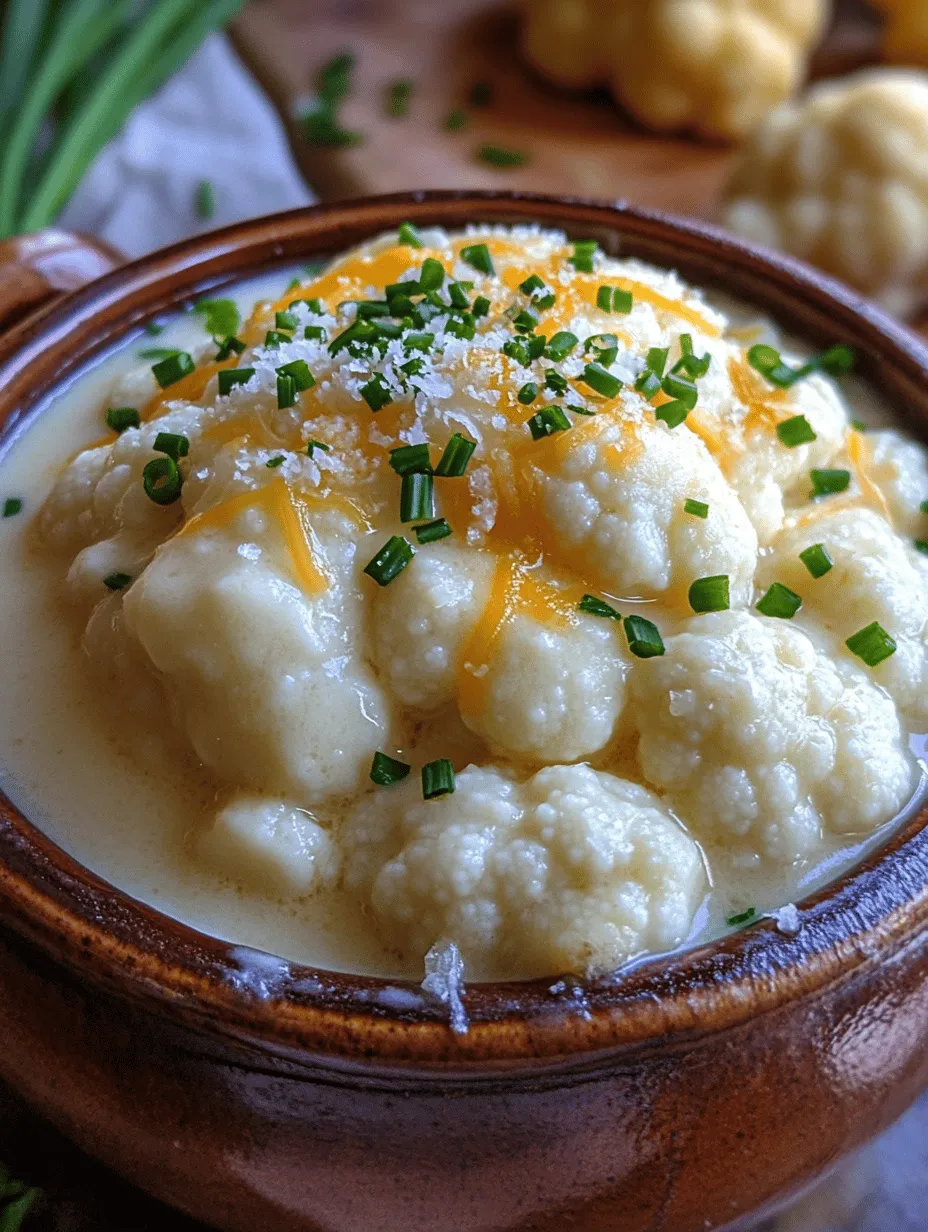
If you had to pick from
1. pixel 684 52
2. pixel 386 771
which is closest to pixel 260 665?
pixel 386 771

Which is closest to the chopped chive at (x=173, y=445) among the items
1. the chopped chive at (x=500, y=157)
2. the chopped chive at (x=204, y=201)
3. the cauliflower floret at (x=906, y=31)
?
the chopped chive at (x=204, y=201)

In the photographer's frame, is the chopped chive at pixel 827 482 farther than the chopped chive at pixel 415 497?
Yes

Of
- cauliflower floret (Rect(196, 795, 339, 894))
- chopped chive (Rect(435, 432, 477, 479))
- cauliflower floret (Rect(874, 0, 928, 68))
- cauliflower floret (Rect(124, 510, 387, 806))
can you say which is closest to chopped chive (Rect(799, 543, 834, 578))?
chopped chive (Rect(435, 432, 477, 479))

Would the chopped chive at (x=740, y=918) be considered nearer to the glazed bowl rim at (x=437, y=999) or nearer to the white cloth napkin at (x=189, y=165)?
the glazed bowl rim at (x=437, y=999)

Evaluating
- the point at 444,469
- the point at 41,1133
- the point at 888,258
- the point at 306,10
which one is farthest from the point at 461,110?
the point at 41,1133

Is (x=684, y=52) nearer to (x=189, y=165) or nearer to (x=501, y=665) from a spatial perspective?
(x=189, y=165)
